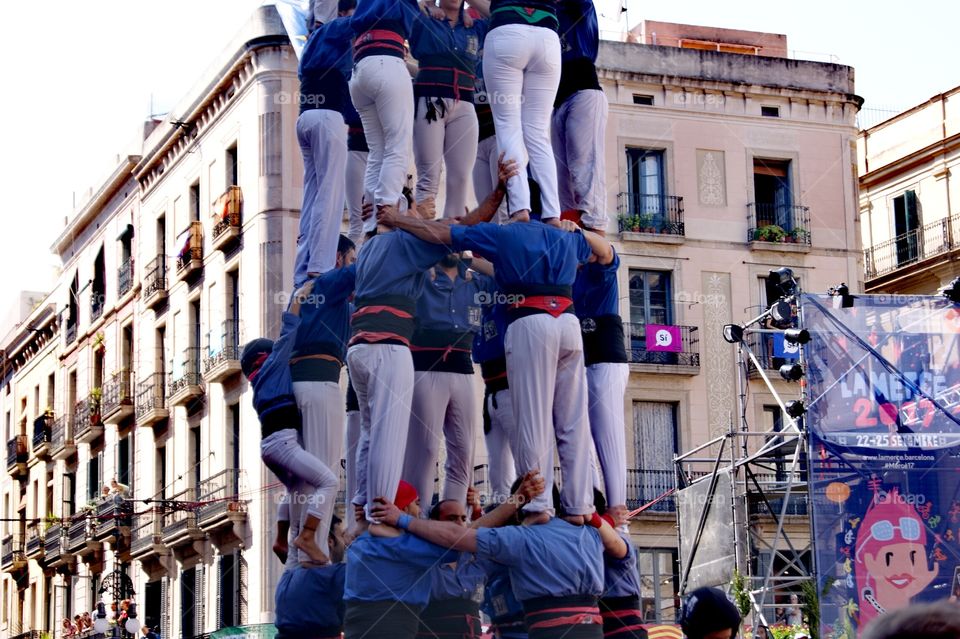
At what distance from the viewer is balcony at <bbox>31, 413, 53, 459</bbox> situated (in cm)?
4525

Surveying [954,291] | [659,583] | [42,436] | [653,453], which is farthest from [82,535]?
→ [954,291]

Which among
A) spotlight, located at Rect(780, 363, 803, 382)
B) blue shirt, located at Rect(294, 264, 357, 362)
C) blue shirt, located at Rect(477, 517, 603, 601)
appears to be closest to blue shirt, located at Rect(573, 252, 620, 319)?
blue shirt, located at Rect(294, 264, 357, 362)

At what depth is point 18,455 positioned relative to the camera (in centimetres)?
4828

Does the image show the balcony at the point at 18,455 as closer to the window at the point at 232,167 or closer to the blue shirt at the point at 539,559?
the window at the point at 232,167

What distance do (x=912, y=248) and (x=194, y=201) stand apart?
54.0ft

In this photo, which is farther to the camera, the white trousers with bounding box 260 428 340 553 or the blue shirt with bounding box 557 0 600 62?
the blue shirt with bounding box 557 0 600 62

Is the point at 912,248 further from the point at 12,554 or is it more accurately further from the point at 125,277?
the point at 12,554

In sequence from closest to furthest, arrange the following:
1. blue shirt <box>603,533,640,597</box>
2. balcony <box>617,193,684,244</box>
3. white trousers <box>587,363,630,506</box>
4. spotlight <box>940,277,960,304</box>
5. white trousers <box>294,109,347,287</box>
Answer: blue shirt <box>603,533,640,597</box>, white trousers <box>587,363,630,506</box>, white trousers <box>294,109,347,287</box>, spotlight <box>940,277,960,304</box>, balcony <box>617,193,684,244</box>

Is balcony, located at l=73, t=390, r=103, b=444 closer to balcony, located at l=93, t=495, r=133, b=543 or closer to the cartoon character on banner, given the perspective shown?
balcony, located at l=93, t=495, r=133, b=543

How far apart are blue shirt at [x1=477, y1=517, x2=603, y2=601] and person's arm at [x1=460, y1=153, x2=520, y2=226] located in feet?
8.27

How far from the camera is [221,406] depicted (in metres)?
33.3

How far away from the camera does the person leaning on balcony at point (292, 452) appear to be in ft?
47.5

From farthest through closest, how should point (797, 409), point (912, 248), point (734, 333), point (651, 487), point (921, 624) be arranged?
point (912, 248) → point (651, 487) → point (734, 333) → point (797, 409) → point (921, 624)

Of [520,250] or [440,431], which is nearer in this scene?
[520,250]
